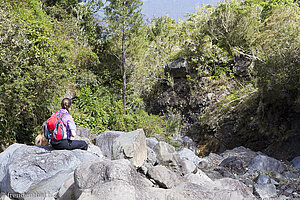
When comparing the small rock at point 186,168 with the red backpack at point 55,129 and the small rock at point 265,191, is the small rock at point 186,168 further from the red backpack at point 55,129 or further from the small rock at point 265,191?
the red backpack at point 55,129

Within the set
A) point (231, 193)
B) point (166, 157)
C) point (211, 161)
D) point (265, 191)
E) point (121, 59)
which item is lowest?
point (211, 161)

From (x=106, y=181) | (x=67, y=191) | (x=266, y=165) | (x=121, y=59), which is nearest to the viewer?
(x=106, y=181)

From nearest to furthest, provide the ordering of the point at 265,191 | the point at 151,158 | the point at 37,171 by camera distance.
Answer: the point at 37,171 < the point at 265,191 < the point at 151,158

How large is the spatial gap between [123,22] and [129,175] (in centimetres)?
927

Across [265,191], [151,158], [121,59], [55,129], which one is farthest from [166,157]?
[121,59]

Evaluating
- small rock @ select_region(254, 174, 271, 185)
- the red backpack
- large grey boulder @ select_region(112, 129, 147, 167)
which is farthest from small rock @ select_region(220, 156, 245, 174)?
the red backpack

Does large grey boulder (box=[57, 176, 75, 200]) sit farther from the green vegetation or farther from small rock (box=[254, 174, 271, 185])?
the green vegetation

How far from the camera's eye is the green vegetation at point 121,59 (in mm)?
7457

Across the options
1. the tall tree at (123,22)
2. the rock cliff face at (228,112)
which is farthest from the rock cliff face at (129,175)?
the tall tree at (123,22)

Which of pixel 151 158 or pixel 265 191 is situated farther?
pixel 151 158

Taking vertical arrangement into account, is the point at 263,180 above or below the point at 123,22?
below

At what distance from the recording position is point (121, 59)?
11984 mm

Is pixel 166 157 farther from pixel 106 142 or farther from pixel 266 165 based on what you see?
pixel 266 165

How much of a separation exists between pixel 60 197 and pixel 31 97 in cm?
461
